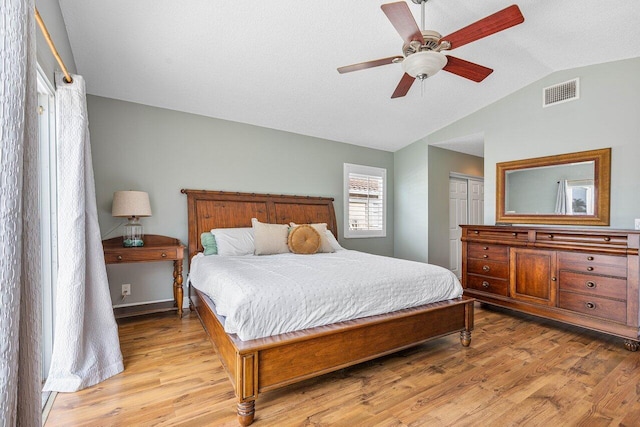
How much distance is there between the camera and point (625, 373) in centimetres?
231

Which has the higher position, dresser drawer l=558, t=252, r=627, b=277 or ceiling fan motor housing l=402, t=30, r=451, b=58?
ceiling fan motor housing l=402, t=30, r=451, b=58

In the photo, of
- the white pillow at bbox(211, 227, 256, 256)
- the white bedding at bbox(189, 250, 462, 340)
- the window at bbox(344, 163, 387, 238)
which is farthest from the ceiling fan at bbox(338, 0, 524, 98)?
the window at bbox(344, 163, 387, 238)

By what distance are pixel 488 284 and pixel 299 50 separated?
133 inches

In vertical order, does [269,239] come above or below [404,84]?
below

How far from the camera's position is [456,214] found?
5523mm

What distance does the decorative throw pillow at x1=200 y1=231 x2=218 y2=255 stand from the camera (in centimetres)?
359

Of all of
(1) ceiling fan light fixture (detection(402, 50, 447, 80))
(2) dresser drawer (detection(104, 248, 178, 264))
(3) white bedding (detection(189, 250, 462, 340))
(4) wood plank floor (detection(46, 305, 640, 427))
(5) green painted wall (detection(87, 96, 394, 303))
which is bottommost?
(4) wood plank floor (detection(46, 305, 640, 427))

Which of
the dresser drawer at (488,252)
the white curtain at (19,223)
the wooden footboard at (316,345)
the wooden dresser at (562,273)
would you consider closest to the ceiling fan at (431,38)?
the white curtain at (19,223)

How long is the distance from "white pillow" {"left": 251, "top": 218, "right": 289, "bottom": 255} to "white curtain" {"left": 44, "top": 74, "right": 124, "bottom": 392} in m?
1.59

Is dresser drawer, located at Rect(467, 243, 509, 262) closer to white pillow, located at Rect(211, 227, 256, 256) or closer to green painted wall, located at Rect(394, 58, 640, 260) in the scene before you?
green painted wall, located at Rect(394, 58, 640, 260)

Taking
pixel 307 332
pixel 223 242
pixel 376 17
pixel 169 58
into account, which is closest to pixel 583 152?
pixel 376 17

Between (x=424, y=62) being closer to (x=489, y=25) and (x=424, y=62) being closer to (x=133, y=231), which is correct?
(x=489, y=25)

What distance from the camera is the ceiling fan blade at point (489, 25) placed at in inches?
70.1

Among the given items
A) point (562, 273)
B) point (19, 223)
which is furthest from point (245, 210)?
point (562, 273)
